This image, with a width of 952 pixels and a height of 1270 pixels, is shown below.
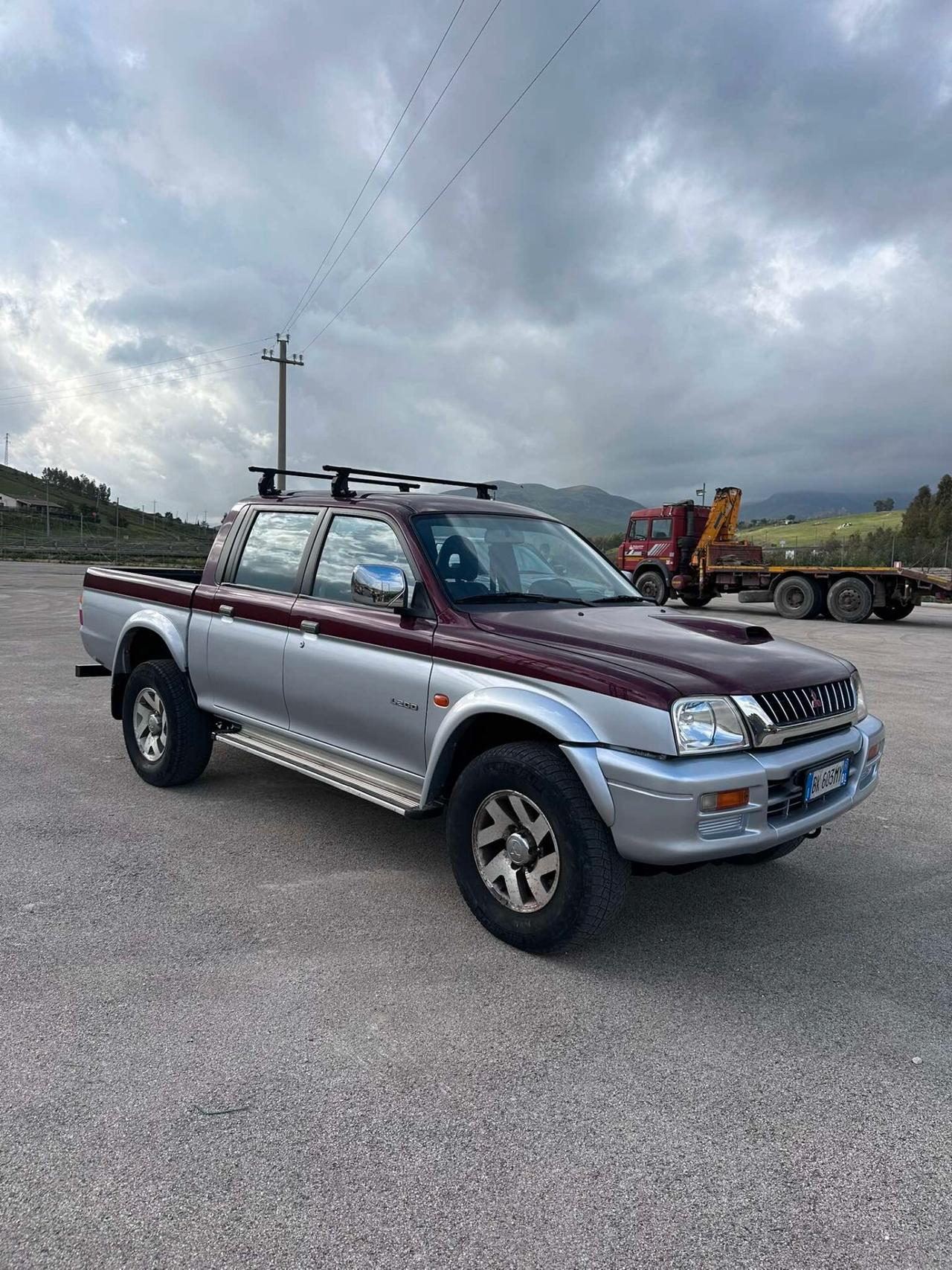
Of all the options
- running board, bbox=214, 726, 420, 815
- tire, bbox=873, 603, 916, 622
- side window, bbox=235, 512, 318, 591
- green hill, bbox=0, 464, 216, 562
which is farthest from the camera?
green hill, bbox=0, 464, 216, 562

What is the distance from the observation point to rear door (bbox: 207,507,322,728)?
4.48 metres

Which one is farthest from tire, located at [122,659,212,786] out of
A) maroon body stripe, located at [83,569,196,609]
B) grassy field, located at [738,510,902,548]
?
grassy field, located at [738,510,902,548]

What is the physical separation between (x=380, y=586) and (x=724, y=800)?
1711 mm

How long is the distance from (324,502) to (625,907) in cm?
255

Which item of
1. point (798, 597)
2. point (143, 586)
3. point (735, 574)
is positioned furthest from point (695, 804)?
point (735, 574)

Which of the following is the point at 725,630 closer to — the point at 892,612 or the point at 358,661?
the point at 358,661

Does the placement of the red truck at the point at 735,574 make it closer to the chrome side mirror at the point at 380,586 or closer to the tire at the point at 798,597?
the tire at the point at 798,597

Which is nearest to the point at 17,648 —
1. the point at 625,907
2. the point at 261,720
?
the point at 261,720

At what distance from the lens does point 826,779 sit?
3.40m

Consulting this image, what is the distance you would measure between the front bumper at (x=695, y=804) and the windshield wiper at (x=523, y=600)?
1.12 metres

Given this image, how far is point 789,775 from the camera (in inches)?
124

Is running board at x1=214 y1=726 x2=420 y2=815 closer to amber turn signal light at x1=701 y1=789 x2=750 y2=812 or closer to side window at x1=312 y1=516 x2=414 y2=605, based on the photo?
side window at x1=312 y1=516 x2=414 y2=605

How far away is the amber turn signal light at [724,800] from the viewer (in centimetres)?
293

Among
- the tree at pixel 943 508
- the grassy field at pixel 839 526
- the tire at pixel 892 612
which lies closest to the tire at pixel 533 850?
the tire at pixel 892 612
